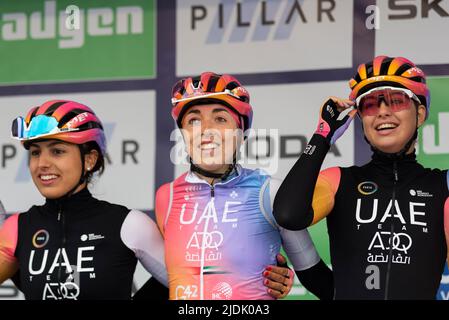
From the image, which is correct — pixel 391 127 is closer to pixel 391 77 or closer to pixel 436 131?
pixel 391 77

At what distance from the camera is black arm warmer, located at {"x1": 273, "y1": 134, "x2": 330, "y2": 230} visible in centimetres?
362

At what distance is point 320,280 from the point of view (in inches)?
156

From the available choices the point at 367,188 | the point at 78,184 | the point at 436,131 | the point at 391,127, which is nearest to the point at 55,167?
the point at 78,184

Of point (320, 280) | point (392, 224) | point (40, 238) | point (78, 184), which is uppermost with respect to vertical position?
point (78, 184)

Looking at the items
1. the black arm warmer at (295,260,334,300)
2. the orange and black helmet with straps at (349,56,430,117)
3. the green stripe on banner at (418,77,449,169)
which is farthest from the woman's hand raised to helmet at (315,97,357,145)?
the green stripe on banner at (418,77,449,169)

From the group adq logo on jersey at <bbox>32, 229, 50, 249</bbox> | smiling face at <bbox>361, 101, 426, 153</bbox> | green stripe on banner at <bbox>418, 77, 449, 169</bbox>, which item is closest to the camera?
smiling face at <bbox>361, 101, 426, 153</bbox>

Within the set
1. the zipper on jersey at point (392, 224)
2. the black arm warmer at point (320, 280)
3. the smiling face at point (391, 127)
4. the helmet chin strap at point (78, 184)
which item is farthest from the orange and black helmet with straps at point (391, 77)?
the helmet chin strap at point (78, 184)

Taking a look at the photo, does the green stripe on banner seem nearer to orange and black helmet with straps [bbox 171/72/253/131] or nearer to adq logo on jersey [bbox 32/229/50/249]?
orange and black helmet with straps [bbox 171/72/253/131]

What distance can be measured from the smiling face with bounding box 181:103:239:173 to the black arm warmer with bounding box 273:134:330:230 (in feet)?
1.26

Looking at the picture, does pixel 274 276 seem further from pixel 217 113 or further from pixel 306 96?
pixel 306 96

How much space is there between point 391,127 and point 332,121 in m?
0.24

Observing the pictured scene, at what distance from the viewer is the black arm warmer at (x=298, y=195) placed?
11.9 feet

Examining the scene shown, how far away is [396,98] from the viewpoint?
12.5 feet

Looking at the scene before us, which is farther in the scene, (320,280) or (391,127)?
(320,280)
